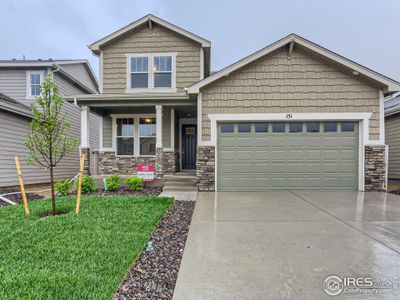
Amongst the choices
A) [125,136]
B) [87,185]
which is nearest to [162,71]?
[125,136]

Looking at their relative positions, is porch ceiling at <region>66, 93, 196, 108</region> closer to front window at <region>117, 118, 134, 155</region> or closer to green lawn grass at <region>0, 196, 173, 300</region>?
front window at <region>117, 118, 134, 155</region>

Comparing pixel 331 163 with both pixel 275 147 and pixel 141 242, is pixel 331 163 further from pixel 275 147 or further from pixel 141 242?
pixel 141 242

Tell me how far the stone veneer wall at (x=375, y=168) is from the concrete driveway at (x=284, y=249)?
235 cm

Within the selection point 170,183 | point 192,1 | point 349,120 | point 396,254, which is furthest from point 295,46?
point 192,1

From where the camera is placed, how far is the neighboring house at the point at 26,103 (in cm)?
962

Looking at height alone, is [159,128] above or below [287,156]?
above

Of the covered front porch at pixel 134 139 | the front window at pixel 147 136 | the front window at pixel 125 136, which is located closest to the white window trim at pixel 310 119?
the covered front porch at pixel 134 139

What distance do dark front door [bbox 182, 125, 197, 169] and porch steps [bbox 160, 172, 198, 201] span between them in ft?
6.13

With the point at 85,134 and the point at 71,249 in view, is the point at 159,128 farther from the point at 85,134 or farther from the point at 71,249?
the point at 71,249

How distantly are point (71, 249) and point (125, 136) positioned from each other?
25.7 feet

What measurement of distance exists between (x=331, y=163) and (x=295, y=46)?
414cm

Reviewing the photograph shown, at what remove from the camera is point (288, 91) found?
27.5 feet

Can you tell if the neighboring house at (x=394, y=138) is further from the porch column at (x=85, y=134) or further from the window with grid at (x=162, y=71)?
the porch column at (x=85, y=134)

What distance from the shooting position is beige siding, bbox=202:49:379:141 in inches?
324
